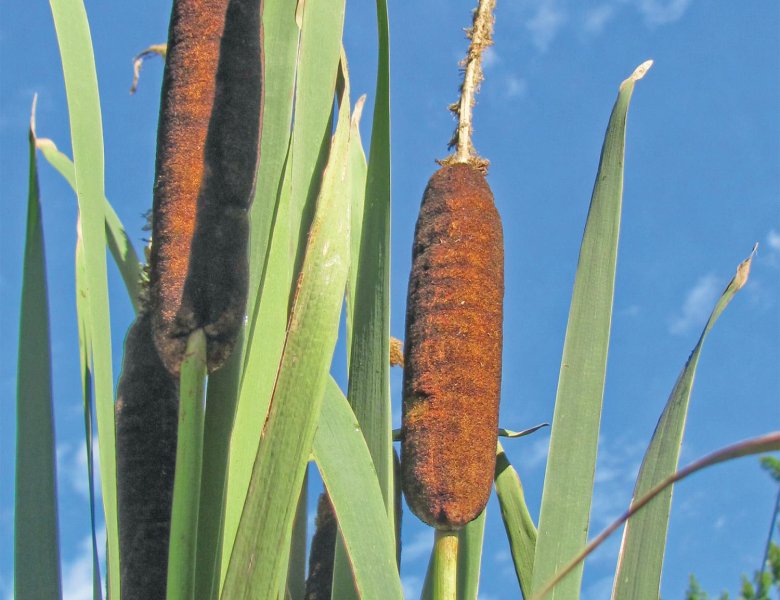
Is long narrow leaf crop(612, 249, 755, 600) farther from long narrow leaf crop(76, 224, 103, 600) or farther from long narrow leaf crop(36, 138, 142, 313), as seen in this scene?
long narrow leaf crop(36, 138, 142, 313)

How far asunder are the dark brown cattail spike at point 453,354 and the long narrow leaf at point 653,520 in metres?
0.23

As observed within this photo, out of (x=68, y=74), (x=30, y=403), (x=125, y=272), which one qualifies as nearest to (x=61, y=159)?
(x=125, y=272)

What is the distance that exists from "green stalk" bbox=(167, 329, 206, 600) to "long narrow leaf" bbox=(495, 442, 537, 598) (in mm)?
925

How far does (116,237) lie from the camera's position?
6.90ft

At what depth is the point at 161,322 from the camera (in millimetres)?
1193

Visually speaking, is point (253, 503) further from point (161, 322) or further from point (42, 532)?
point (42, 532)

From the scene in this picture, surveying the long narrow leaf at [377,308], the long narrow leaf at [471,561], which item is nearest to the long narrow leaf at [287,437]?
the long narrow leaf at [377,308]

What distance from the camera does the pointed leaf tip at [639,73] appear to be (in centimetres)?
167

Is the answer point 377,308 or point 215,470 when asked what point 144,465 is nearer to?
point 215,470

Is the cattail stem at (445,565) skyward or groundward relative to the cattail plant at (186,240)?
groundward

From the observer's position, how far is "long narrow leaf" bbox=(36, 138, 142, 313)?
6.87 feet

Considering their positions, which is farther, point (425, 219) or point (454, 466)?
→ point (425, 219)

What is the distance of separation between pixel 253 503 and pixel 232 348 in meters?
0.19

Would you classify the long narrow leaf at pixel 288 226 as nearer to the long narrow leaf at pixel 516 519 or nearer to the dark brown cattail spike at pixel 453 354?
the dark brown cattail spike at pixel 453 354
